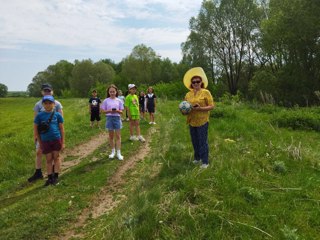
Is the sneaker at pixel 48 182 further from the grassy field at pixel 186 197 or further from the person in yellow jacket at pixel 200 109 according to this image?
the person in yellow jacket at pixel 200 109

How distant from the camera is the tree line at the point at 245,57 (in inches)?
1111

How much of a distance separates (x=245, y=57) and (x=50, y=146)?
49099mm

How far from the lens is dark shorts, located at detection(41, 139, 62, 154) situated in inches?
292

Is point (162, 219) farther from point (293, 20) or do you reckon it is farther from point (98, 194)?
point (293, 20)

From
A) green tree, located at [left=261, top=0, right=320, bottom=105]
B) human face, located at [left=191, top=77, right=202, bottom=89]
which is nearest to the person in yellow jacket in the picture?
human face, located at [left=191, top=77, right=202, bottom=89]

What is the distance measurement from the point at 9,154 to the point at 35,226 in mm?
5644

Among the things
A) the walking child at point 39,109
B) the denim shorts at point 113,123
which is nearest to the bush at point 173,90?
the denim shorts at point 113,123

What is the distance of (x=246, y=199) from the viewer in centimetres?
538

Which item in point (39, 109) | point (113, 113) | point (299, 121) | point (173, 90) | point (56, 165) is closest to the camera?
point (56, 165)

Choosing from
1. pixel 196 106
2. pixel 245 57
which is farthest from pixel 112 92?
pixel 245 57

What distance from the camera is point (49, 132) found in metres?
7.38

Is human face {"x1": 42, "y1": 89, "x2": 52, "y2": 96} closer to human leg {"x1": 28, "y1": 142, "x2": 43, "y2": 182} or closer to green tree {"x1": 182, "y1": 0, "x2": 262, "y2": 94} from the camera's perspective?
human leg {"x1": 28, "y1": 142, "x2": 43, "y2": 182}

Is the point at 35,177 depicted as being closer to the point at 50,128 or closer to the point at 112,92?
the point at 50,128

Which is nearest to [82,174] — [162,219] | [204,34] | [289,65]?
[162,219]
